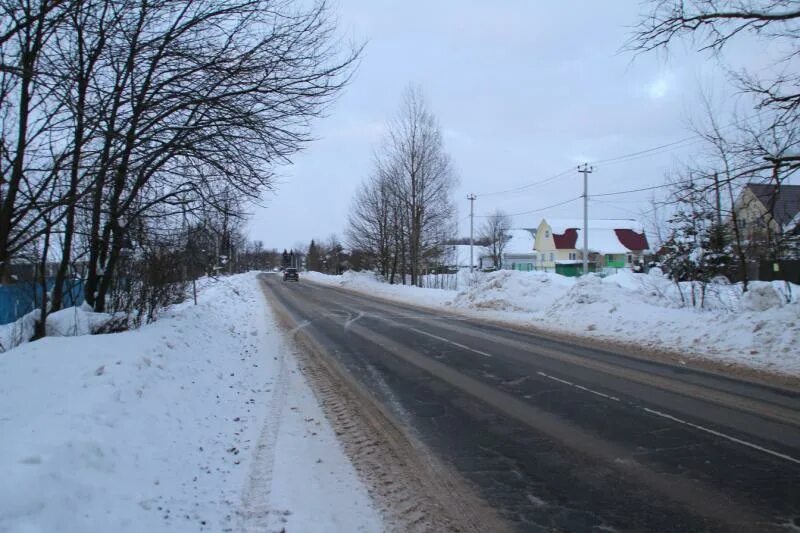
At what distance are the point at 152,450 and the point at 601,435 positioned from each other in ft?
15.6

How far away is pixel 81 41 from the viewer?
25.3 feet

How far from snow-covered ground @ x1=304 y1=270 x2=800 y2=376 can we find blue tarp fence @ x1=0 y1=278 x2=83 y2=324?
43.7ft

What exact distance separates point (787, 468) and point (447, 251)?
143 ft

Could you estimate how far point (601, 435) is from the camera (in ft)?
20.5

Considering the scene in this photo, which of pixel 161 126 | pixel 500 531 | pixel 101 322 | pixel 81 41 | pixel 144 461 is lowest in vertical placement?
pixel 500 531

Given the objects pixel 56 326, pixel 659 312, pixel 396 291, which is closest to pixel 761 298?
pixel 659 312

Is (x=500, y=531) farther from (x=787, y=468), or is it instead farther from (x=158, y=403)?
(x=158, y=403)

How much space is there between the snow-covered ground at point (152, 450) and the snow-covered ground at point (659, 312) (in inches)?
371

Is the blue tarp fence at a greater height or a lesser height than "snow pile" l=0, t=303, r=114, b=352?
greater

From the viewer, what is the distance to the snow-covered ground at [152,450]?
12.0ft

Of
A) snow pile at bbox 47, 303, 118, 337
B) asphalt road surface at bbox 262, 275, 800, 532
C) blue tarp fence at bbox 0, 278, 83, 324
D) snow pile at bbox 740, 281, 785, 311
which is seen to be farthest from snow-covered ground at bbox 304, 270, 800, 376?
blue tarp fence at bbox 0, 278, 83, 324

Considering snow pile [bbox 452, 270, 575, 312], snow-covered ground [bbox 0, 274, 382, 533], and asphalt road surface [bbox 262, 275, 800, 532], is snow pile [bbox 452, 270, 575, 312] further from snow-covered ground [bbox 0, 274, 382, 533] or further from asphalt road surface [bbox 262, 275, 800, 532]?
snow-covered ground [bbox 0, 274, 382, 533]

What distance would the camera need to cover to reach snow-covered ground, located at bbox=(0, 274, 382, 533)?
3660 mm

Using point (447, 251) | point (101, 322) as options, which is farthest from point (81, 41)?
point (447, 251)
